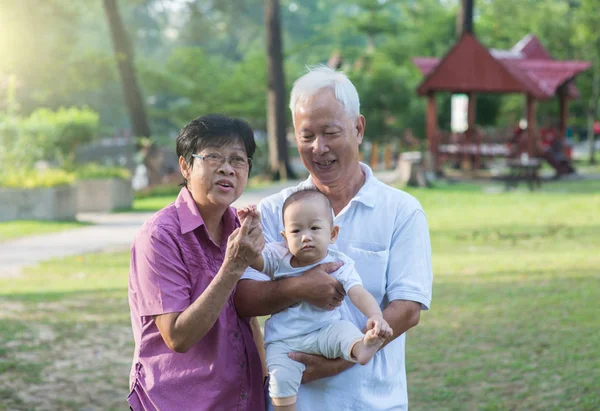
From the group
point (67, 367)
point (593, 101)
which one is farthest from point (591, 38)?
point (67, 367)

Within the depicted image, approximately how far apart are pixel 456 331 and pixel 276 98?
57.9 ft

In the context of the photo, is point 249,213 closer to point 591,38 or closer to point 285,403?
point 285,403

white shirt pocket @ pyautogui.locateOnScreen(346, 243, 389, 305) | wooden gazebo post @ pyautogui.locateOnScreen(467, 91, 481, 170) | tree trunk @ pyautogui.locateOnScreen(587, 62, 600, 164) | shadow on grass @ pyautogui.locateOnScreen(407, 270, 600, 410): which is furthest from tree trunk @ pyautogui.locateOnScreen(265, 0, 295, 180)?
white shirt pocket @ pyautogui.locateOnScreen(346, 243, 389, 305)

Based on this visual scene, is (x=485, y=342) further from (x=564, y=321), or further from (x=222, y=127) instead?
(x=222, y=127)

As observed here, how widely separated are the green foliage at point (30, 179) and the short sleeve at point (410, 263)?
45.5ft

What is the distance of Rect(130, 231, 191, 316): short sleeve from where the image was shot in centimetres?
266

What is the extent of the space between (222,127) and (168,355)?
0.79 m

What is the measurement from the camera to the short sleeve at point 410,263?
9.47 ft

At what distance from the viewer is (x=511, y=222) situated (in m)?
14.1

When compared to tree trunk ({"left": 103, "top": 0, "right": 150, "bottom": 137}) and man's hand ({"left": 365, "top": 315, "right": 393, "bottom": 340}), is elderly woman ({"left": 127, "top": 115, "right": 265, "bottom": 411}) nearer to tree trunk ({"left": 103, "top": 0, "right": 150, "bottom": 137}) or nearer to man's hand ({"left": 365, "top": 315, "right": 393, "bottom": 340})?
man's hand ({"left": 365, "top": 315, "right": 393, "bottom": 340})

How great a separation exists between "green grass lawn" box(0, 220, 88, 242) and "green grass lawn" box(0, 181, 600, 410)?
2.87 m

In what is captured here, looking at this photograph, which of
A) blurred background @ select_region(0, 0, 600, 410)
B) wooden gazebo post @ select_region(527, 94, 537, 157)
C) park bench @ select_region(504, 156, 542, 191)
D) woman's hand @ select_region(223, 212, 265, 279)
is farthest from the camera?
wooden gazebo post @ select_region(527, 94, 537, 157)

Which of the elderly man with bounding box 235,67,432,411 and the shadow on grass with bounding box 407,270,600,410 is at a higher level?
the elderly man with bounding box 235,67,432,411

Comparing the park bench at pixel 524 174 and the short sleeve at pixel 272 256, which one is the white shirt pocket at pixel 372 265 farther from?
the park bench at pixel 524 174
